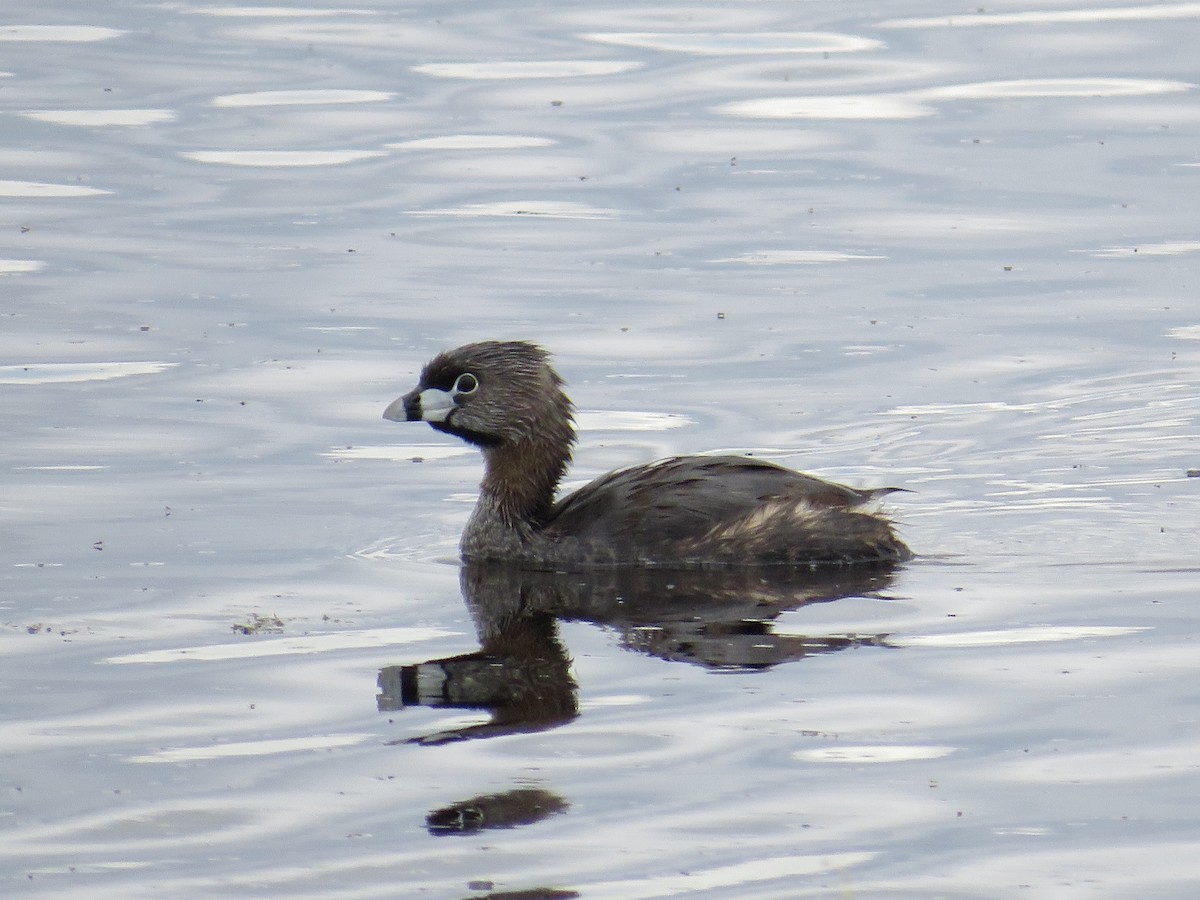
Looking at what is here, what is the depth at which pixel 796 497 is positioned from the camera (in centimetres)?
1212

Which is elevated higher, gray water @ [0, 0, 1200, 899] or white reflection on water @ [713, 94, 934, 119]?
white reflection on water @ [713, 94, 934, 119]

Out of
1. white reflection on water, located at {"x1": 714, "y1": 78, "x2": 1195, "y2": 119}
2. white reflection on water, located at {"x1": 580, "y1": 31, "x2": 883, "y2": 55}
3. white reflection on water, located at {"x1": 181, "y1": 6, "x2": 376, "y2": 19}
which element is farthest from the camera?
white reflection on water, located at {"x1": 181, "y1": 6, "x2": 376, "y2": 19}

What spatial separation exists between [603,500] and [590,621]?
1.52 meters

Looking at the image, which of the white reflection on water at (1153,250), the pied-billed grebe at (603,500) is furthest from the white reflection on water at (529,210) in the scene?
the pied-billed grebe at (603,500)

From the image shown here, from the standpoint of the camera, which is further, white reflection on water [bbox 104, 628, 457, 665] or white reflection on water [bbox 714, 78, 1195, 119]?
white reflection on water [bbox 714, 78, 1195, 119]

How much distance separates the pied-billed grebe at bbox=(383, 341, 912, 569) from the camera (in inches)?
479

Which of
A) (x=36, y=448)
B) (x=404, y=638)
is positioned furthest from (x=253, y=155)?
(x=404, y=638)

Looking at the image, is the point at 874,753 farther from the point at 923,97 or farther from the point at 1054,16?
the point at 1054,16

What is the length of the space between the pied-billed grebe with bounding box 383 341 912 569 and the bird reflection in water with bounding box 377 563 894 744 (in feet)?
0.42

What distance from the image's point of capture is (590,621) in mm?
11023

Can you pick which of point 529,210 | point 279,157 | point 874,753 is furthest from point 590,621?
point 279,157

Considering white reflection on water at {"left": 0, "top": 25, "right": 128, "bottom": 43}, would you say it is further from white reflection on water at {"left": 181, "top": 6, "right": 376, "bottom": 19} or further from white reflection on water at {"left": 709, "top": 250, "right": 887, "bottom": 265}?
white reflection on water at {"left": 709, "top": 250, "right": 887, "bottom": 265}

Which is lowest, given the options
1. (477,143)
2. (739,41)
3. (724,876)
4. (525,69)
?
(724,876)

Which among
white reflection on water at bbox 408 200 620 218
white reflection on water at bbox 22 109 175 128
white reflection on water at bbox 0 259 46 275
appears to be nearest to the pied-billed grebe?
white reflection on water at bbox 0 259 46 275
